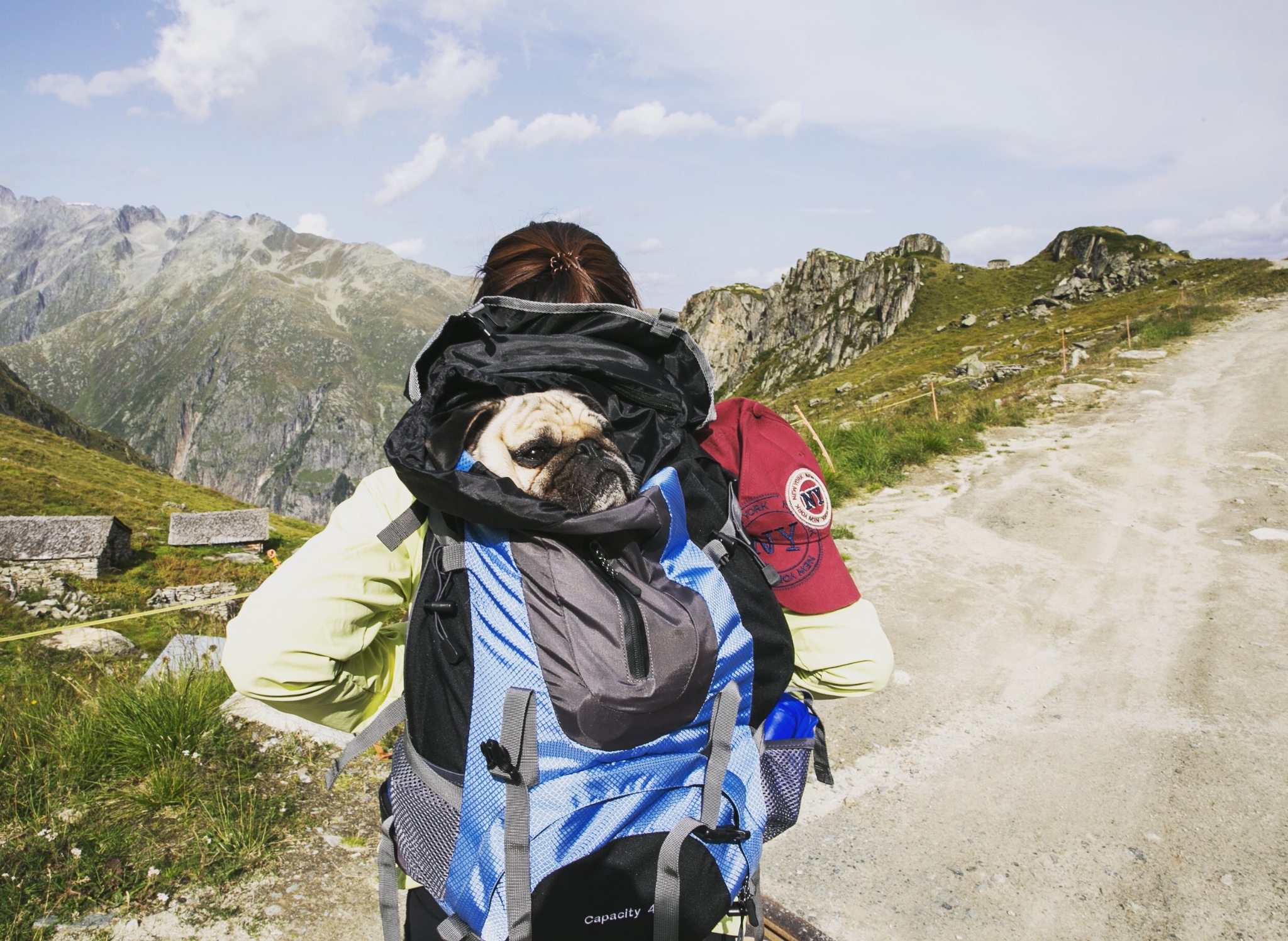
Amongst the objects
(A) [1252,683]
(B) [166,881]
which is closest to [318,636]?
(B) [166,881]

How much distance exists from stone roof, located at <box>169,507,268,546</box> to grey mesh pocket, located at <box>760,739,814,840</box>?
14685 mm

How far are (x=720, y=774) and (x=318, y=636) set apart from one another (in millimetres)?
907

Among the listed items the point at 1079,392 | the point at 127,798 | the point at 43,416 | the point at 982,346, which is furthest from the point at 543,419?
the point at 43,416

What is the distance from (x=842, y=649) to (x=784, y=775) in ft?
1.19

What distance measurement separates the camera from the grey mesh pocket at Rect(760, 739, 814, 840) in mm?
1750

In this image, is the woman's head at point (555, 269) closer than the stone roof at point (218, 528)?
Yes

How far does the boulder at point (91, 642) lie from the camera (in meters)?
6.84

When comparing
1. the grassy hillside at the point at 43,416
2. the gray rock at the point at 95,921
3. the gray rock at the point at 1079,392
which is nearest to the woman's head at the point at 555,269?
the gray rock at the point at 95,921

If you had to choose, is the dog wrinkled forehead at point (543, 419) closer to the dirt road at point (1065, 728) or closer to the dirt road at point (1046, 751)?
the dirt road at point (1046, 751)

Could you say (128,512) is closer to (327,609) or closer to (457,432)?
(327,609)

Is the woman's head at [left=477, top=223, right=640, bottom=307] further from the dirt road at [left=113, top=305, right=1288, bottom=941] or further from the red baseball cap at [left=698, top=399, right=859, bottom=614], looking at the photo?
the dirt road at [left=113, top=305, right=1288, bottom=941]

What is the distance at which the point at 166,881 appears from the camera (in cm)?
338

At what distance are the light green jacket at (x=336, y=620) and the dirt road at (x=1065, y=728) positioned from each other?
10.8 feet

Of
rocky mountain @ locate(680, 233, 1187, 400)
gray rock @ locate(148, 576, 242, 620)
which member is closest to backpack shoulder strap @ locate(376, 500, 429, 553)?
gray rock @ locate(148, 576, 242, 620)
